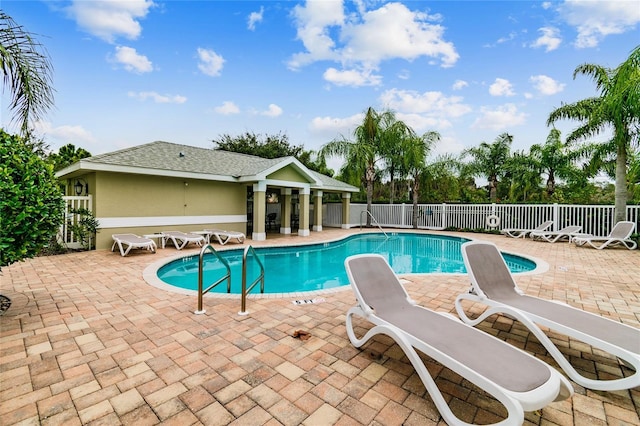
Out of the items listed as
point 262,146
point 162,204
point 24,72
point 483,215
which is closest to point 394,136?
point 483,215

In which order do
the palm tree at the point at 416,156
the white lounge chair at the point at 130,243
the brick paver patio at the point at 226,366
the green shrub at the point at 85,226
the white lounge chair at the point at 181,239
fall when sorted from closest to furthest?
the brick paver patio at the point at 226,366, the white lounge chair at the point at 130,243, the green shrub at the point at 85,226, the white lounge chair at the point at 181,239, the palm tree at the point at 416,156

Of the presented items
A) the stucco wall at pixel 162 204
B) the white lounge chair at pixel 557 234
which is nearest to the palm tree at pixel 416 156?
the white lounge chair at pixel 557 234

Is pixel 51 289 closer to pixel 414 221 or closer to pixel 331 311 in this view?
pixel 331 311

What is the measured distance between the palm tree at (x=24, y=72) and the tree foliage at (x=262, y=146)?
94.7ft

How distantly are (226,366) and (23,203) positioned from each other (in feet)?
11.8

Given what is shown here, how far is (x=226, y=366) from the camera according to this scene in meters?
2.95

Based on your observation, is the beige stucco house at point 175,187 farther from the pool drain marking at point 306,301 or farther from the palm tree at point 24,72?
the pool drain marking at point 306,301

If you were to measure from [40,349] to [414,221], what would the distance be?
1922 centimetres

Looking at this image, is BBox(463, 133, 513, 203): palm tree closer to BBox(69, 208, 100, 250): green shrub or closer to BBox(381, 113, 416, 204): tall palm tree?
BBox(381, 113, 416, 204): tall palm tree

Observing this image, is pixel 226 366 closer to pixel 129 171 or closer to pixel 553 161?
pixel 129 171

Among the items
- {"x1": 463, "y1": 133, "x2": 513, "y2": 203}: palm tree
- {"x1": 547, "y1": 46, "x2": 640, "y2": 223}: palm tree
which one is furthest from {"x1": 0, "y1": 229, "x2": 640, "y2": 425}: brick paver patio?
{"x1": 463, "y1": 133, "x2": 513, "y2": 203}: palm tree

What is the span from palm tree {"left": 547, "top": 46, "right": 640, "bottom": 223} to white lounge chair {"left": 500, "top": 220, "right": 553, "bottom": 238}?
8.53 ft

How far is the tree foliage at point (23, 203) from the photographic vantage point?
3666 mm

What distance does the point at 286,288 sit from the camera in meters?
7.27
